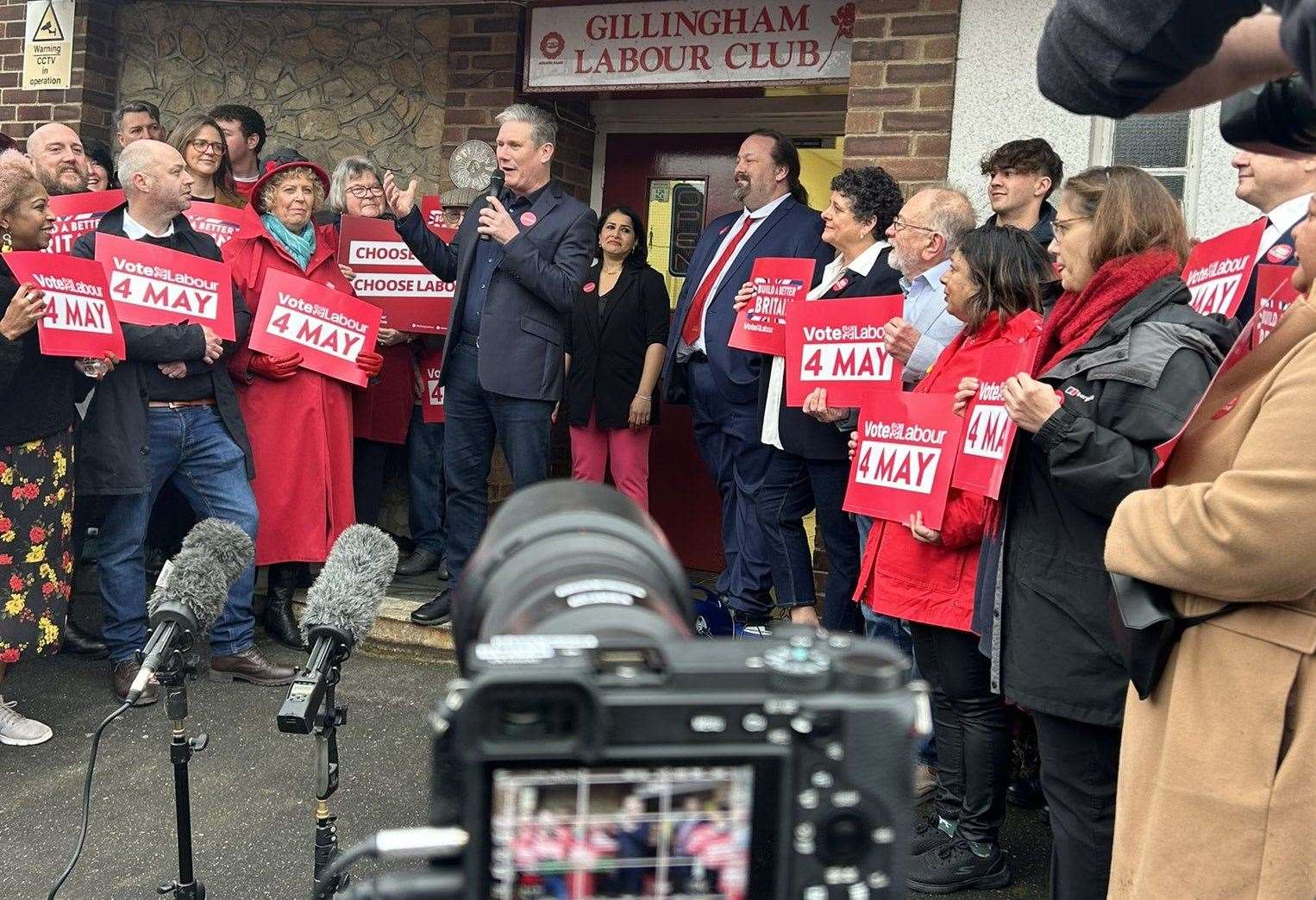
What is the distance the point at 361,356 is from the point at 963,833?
3618 millimetres

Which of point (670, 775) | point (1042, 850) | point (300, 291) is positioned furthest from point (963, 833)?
point (300, 291)

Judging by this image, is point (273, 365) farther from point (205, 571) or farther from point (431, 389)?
point (205, 571)

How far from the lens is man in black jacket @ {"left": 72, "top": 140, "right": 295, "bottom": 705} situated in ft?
17.2

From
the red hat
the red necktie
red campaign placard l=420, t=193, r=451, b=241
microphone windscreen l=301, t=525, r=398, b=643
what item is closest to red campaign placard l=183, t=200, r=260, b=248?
the red hat

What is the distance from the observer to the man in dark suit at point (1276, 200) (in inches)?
147

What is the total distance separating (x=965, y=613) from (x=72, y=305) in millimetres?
3411

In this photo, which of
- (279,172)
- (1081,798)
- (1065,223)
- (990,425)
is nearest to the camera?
(1081,798)

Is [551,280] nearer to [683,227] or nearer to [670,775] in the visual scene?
[683,227]

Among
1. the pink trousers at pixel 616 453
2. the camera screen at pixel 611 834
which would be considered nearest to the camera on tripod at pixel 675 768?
the camera screen at pixel 611 834

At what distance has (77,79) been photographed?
27.0ft

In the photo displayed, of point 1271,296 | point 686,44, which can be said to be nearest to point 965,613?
point 1271,296

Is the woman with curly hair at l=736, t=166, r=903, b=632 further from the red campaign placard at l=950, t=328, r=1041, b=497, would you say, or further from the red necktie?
the red campaign placard at l=950, t=328, r=1041, b=497

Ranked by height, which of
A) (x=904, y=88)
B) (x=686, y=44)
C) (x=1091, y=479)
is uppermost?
(x=686, y=44)

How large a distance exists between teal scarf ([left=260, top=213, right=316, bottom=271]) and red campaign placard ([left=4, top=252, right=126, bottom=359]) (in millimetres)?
1172
